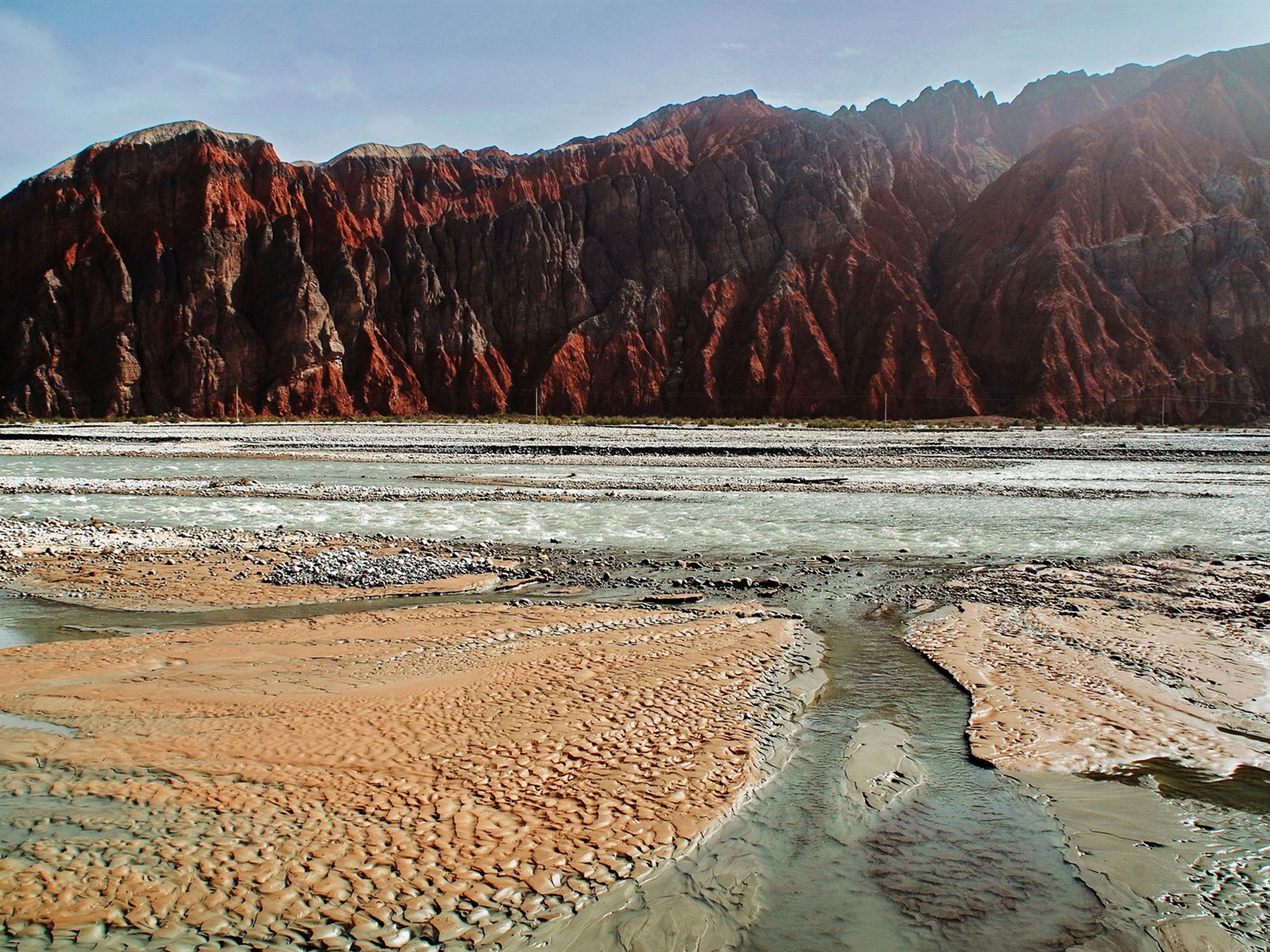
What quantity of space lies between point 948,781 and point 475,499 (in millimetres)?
18733

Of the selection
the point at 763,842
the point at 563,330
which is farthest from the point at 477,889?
the point at 563,330

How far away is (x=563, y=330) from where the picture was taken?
324 ft

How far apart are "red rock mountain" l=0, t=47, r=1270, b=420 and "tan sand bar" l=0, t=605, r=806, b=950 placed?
83394 millimetres

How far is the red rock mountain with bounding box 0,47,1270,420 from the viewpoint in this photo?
88438mm

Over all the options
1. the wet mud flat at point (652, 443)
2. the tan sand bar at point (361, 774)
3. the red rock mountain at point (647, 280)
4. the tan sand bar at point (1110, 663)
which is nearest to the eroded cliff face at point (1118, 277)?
the red rock mountain at point (647, 280)

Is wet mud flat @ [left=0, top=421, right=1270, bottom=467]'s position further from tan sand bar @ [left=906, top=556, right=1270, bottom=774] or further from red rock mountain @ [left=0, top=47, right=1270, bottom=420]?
tan sand bar @ [left=906, top=556, right=1270, bottom=774]

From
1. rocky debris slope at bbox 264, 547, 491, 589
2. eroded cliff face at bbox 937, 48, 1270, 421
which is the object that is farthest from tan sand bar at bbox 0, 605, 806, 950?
eroded cliff face at bbox 937, 48, 1270, 421

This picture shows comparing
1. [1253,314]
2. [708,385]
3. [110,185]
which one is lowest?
[708,385]

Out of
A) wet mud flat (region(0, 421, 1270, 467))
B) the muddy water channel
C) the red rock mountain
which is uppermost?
the red rock mountain

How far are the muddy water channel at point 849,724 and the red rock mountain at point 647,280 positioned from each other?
69939 mm

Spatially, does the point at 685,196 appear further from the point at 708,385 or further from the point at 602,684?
the point at 602,684

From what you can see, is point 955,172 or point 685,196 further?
point 955,172

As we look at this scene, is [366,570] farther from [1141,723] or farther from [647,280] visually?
[647,280]

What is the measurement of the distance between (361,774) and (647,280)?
320ft
